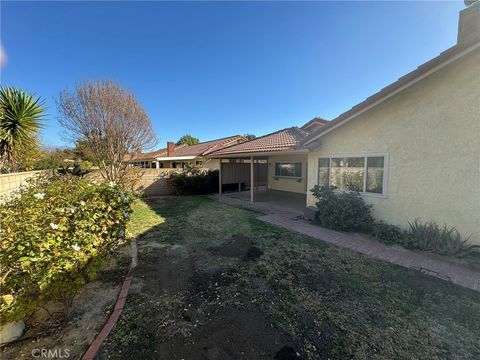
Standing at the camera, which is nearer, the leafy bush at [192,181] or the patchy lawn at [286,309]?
the patchy lawn at [286,309]

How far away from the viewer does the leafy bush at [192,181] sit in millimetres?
14820

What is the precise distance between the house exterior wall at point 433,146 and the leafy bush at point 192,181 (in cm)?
1119

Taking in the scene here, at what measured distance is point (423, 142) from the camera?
5.82 metres

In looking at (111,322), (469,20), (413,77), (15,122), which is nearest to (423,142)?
(413,77)

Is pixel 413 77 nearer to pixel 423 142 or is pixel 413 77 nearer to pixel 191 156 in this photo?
pixel 423 142

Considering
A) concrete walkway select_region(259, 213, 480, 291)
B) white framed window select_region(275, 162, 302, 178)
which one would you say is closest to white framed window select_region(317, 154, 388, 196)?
concrete walkway select_region(259, 213, 480, 291)

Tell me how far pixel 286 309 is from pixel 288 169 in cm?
1233

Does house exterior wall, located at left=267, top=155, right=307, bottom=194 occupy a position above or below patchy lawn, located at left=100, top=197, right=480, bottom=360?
above

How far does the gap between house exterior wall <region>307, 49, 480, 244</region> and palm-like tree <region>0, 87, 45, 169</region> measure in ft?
40.4

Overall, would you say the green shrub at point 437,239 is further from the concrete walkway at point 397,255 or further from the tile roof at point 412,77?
the tile roof at point 412,77

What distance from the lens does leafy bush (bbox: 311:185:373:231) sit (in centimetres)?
685

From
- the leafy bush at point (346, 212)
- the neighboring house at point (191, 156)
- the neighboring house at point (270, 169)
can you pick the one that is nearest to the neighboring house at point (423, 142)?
the leafy bush at point (346, 212)

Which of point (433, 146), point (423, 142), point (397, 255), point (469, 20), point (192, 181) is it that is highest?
point (469, 20)

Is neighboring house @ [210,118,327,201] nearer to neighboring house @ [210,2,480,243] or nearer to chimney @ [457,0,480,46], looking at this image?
neighboring house @ [210,2,480,243]
